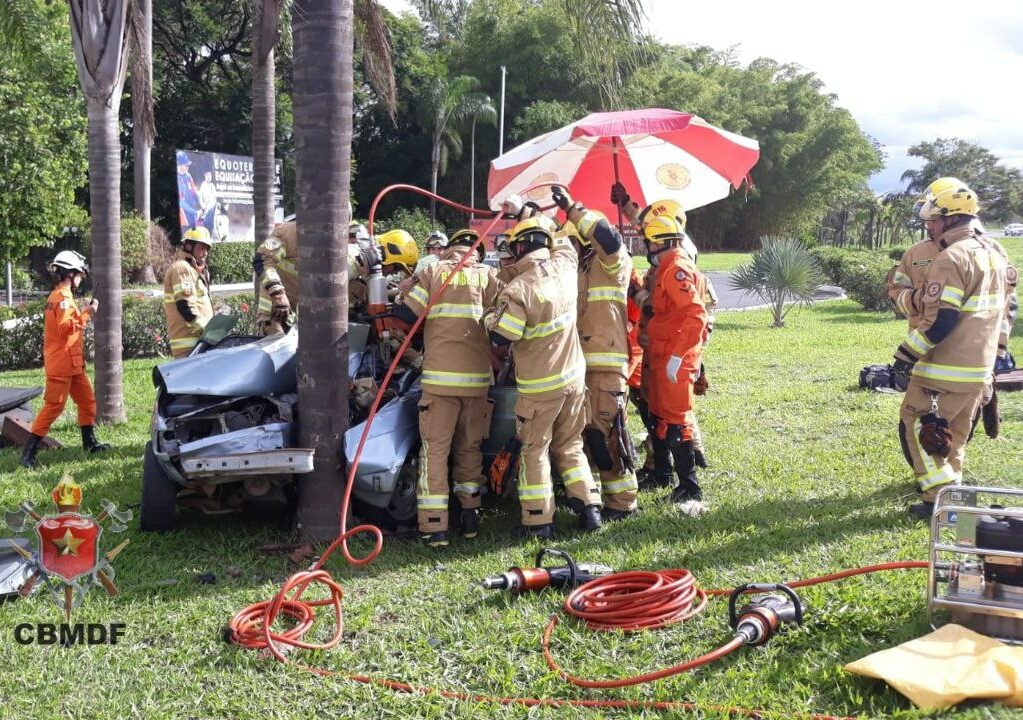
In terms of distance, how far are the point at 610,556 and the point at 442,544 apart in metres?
1.03

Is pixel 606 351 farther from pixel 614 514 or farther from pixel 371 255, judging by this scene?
pixel 371 255

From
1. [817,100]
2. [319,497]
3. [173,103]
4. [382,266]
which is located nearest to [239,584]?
[319,497]

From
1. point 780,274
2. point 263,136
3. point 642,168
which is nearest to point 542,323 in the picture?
point 642,168

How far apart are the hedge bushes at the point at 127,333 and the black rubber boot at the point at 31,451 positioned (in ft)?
17.2

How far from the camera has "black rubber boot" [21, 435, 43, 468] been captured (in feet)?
25.2

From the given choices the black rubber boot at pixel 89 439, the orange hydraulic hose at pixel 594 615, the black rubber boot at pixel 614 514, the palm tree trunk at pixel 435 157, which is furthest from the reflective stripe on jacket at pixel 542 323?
the palm tree trunk at pixel 435 157

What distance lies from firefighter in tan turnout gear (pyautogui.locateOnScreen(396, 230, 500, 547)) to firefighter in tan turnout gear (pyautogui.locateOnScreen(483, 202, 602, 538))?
0.65ft

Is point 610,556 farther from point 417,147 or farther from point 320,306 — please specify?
point 417,147

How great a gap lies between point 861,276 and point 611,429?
16.6 m

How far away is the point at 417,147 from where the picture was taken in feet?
150

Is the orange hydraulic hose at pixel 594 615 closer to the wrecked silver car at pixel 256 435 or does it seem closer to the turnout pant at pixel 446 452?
the turnout pant at pixel 446 452

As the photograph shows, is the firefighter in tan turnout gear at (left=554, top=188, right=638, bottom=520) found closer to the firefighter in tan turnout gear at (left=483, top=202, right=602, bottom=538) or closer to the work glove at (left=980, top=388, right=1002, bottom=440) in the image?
the firefighter in tan turnout gear at (left=483, top=202, right=602, bottom=538)

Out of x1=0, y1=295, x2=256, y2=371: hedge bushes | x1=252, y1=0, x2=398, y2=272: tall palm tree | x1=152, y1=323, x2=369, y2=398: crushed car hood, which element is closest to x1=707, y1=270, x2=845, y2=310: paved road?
x1=252, y1=0, x2=398, y2=272: tall palm tree

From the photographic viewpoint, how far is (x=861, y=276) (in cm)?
2078
